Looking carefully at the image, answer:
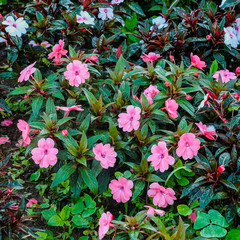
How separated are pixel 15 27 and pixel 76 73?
2.90ft

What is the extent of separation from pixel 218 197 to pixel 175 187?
398mm

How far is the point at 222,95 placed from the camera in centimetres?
247

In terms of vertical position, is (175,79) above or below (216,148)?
above

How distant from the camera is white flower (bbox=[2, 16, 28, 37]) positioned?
9.09 feet

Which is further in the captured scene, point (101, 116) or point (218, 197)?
point (101, 116)

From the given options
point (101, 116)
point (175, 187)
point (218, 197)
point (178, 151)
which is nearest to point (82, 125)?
point (101, 116)

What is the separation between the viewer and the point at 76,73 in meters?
2.36

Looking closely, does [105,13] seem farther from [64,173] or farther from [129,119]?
[64,173]

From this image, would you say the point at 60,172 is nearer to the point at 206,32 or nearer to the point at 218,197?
the point at 218,197

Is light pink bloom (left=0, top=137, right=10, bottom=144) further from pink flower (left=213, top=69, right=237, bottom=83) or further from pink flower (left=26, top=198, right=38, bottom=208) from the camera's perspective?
pink flower (left=213, top=69, right=237, bottom=83)

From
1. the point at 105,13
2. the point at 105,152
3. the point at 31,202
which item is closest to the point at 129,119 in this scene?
the point at 105,152

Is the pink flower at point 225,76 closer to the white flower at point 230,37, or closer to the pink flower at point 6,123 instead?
the white flower at point 230,37

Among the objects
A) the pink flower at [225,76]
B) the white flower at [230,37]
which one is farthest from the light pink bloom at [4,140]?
the white flower at [230,37]

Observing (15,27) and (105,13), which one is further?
(105,13)
